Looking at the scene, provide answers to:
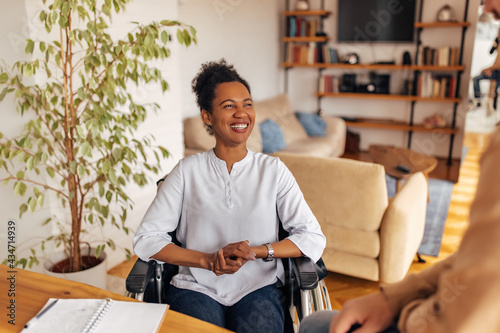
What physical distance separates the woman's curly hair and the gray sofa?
2.16 meters

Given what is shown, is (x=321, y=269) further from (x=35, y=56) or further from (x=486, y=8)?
(x=35, y=56)

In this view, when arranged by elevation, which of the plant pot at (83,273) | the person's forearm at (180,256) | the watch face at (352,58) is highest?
the watch face at (352,58)

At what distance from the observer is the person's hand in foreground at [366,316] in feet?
2.52

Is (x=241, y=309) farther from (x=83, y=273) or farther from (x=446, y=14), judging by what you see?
(x=446, y=14)

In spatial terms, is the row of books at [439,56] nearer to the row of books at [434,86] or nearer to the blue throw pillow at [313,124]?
the row of books at [434,86]

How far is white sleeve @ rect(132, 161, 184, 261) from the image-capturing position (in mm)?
1342

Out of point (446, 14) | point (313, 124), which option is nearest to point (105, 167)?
point (313, 124)

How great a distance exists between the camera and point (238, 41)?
480 centimetres

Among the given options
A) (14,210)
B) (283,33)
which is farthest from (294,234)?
(283,33)

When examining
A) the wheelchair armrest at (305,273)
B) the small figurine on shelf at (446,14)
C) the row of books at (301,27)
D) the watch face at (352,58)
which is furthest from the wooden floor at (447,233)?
the row of books at (301,27)

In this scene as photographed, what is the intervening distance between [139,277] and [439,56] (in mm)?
4950

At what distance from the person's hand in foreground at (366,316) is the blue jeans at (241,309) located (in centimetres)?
50

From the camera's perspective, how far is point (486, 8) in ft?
2.05

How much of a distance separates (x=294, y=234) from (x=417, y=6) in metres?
4.87
